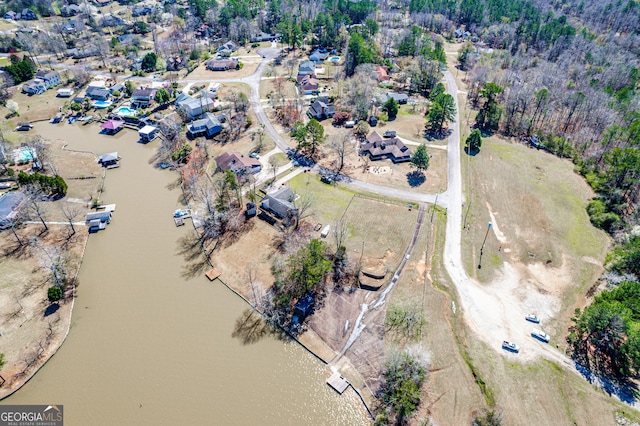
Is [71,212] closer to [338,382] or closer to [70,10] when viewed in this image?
[338,382]

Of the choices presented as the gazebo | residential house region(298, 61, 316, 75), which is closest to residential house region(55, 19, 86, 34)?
the gazebo

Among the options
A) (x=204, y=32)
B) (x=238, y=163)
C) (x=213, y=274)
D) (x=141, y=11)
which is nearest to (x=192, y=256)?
(x=213, y=274)

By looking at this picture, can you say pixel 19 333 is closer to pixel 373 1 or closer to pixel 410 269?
pixel 410 269

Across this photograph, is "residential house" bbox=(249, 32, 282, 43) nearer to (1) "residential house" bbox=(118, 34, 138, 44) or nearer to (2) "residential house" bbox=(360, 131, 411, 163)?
(1) "residential house" bbox=(118, 34, 138, 44)

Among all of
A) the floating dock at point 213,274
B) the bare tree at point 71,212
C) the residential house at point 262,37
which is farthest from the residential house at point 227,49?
the floating dock at point 213,274

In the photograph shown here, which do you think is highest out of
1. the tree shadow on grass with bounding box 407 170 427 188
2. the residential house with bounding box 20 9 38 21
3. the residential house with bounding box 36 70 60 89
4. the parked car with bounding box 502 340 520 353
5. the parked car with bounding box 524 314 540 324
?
the residential house with bounding box 20 9 38 21

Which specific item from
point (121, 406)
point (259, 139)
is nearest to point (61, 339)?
point (121, 406)
